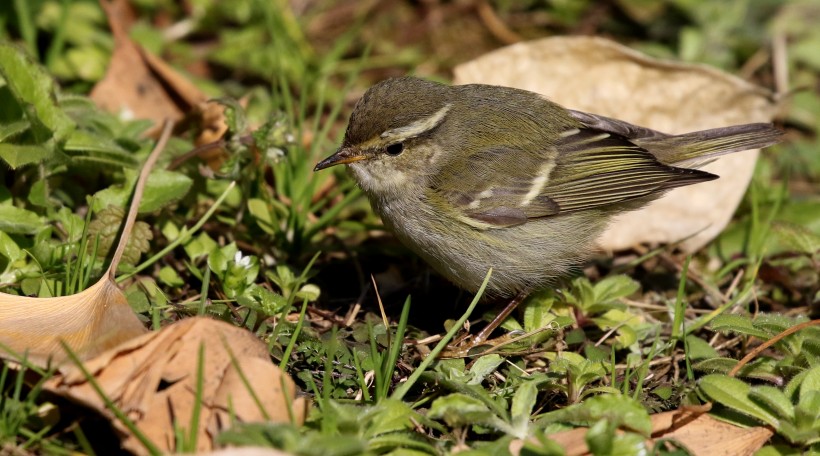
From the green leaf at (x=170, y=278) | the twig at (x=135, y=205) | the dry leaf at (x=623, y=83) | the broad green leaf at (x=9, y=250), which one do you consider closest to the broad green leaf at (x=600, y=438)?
the twig at (x=135, y=205)

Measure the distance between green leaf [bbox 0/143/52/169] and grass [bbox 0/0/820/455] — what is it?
0.06 ft

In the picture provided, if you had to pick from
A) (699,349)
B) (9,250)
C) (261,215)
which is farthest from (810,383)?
(9,250)

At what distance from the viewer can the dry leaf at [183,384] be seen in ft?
9.71

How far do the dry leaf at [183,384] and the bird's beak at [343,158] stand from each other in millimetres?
1214

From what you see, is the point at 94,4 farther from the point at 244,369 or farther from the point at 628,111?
the point at 244,369

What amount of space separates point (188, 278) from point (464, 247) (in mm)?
1317

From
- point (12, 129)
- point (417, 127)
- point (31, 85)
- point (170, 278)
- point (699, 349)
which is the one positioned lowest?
point (699, 349)

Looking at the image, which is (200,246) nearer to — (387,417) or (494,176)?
(494,176)

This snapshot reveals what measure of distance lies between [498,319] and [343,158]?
3.39 feet

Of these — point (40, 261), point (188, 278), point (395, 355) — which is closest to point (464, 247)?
point (395, 355)

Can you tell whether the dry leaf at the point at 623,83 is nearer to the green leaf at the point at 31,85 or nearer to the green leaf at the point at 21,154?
the green leaf at the point at 31,85

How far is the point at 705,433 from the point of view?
3404 mm

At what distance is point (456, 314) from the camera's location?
14.8 feet

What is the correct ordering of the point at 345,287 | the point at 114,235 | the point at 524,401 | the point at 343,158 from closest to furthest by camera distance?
the point at 524,401
the point at 114,235
the point at 343,158
the point at 345,287
